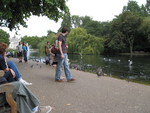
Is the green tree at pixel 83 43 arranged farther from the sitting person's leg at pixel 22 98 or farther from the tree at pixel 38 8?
the sitting person's leg at pixel 22 98

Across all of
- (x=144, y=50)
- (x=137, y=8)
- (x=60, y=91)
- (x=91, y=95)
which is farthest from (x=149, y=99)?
(x=137, y=8)

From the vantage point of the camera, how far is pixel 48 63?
20391 millimetres

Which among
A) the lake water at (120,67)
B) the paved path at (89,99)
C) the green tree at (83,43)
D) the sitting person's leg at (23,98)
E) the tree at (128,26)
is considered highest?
the tree at (128,26)

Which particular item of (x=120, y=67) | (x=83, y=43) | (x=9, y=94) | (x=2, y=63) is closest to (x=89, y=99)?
(x=2, y=63)

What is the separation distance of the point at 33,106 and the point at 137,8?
10522 centimetres

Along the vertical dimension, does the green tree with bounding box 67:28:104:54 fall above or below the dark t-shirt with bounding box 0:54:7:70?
above

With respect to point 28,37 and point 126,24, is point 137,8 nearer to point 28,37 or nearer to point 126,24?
point 126,24

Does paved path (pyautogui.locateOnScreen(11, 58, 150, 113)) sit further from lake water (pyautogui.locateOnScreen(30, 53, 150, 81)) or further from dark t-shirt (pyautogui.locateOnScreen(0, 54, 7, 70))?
lake water (pyautogui.locateOnScreen(30, 53, 150, 81))

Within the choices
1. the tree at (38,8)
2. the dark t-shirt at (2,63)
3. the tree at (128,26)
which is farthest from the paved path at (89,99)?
the tree at (128,26)

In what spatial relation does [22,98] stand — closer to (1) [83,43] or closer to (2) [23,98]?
(2) [23,98]

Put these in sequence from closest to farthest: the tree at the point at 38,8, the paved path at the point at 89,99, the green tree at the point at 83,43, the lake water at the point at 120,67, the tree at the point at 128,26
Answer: the paved path at the point at 89,99, the tree at the point at 38,8, the lake water at the point at 120,67, the green tree at the point at 83,43, the tree at the point at 128,26

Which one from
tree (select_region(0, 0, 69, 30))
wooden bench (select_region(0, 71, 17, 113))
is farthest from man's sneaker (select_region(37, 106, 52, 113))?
tree (select_region(0, 0, 69, 30))

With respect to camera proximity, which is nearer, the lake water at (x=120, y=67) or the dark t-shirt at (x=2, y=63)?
the dark t-shirt at (x=2, y=63)

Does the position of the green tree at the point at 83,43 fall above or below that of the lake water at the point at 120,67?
above
